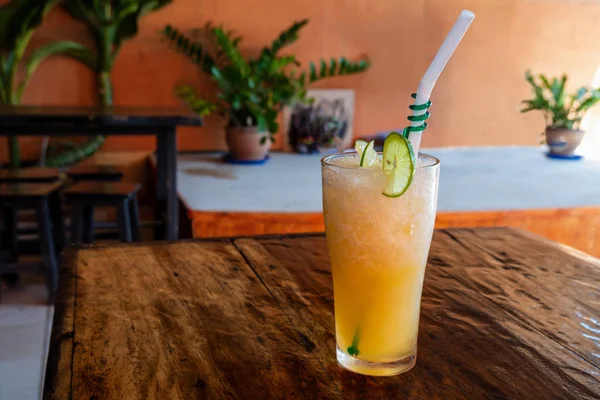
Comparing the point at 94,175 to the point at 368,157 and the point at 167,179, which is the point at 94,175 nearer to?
the point at 167,179

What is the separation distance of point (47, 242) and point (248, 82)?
1689 millimetres

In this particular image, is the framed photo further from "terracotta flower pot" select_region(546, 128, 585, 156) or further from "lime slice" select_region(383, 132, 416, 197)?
"lime slice" select_region(383, 132, 416, 197)

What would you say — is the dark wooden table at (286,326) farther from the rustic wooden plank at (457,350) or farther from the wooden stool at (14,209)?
the wooden stool at (14,209)

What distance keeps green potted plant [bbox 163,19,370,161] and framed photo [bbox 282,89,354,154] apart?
203mm

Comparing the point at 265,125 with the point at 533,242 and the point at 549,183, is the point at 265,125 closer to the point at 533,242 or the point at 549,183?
the point at 549,183

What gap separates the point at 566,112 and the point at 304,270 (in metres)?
4.05

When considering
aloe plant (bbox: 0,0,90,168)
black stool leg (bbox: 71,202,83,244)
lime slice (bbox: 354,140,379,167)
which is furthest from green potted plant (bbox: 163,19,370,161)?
lime slice (bbox: 354,140,379,167)

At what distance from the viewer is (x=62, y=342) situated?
77cm

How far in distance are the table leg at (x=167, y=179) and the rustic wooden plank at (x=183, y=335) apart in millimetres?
1625

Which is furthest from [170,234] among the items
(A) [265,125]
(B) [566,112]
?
(B) [566,112]

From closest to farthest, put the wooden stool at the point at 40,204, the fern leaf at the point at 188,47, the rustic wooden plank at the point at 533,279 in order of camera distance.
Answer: the rustic wooden plank at the point at 533,279 < the wooden stool at the point at 40,204 < the fern leaf at the point at 188,47

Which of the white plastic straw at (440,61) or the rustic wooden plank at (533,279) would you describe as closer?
the white plastic straw at (440,61)

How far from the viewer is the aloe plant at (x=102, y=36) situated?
405 centimetres

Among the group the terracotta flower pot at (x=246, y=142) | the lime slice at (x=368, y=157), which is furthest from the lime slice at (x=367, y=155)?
the terracotta flower pot at (x=246, y=142)
